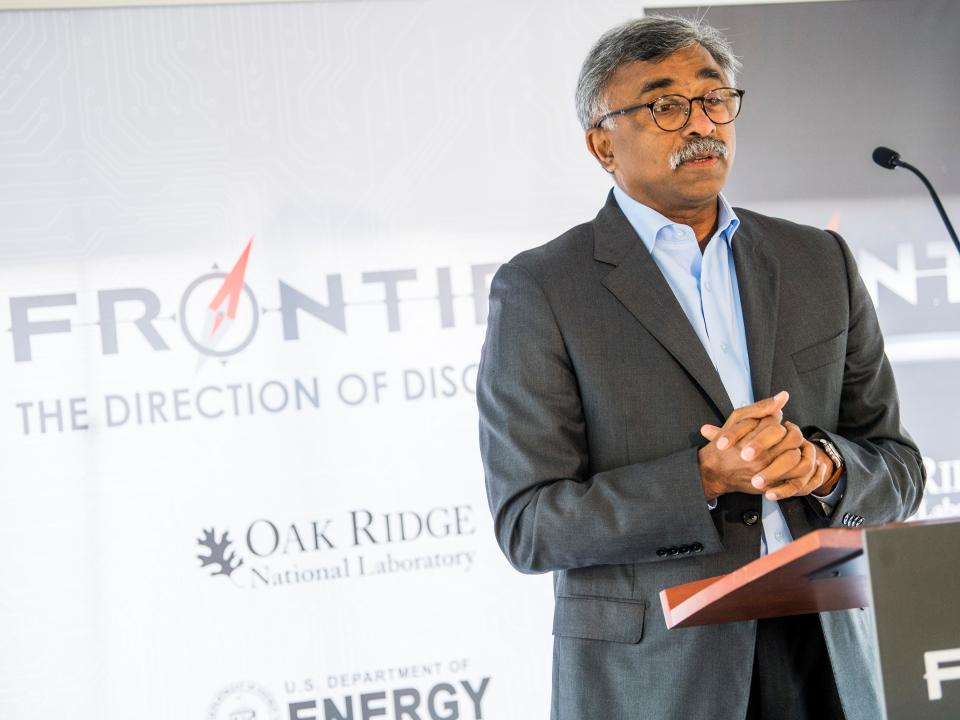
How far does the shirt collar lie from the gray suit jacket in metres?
0.03

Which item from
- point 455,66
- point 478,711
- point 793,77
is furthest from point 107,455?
point 793,77

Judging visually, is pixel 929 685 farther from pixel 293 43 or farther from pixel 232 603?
pixel 293 43

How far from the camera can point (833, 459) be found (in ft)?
5.65

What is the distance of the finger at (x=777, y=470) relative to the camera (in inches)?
62.1

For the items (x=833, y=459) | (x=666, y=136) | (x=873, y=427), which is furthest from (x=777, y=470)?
(x=666, y=136)

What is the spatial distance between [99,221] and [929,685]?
2807mm

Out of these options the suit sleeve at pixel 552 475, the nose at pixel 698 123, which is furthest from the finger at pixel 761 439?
the nose at pixel 698 123

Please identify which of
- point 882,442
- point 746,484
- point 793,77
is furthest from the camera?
point 793,77

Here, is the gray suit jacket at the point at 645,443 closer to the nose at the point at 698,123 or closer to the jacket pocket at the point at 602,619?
the jacket pocket at the point at 602,619

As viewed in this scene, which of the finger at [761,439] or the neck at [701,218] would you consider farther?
the neck at [701,218]

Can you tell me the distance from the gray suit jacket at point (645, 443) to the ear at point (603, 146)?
0.19m

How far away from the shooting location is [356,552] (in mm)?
3188

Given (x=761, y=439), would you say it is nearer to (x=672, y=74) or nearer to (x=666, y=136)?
(x=666, y=136)

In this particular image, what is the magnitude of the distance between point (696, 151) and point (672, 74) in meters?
0.18
